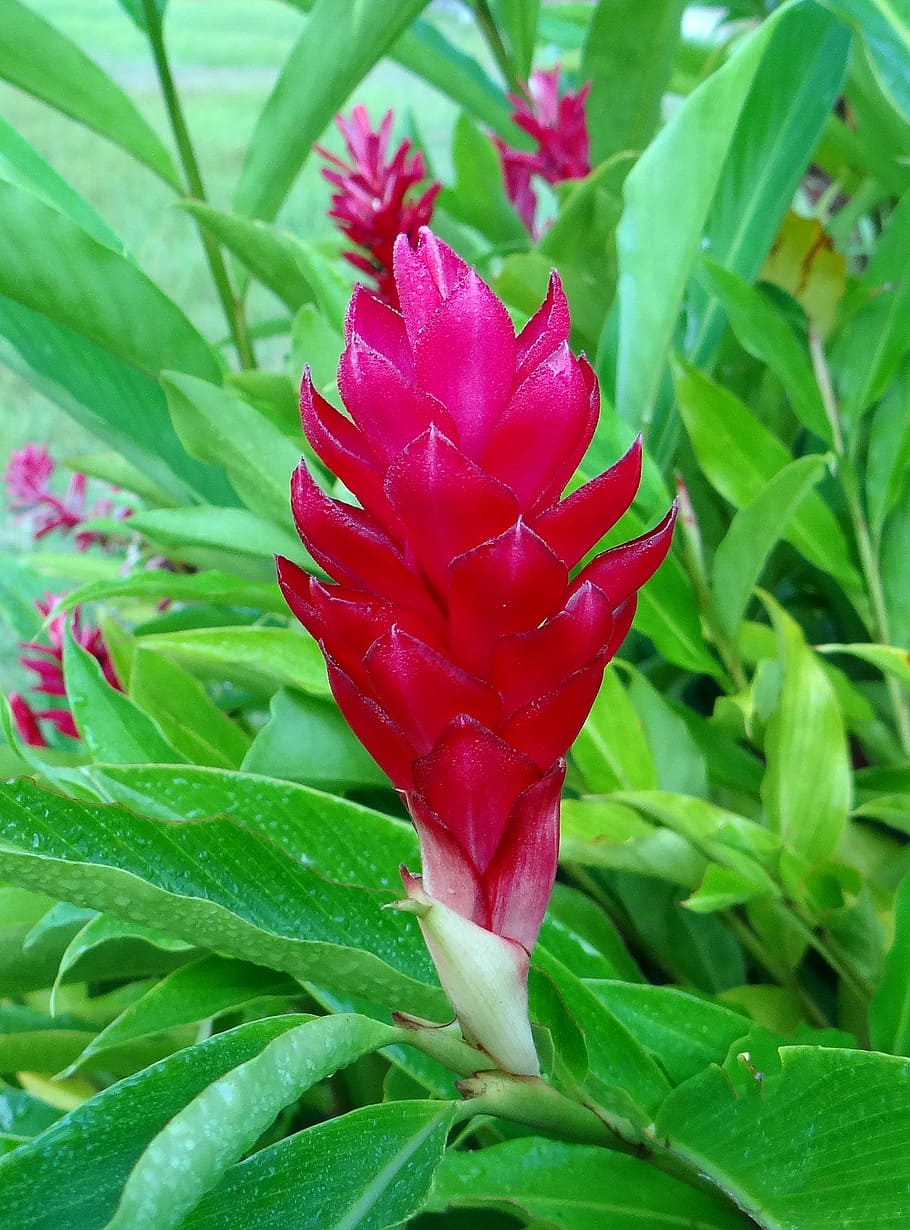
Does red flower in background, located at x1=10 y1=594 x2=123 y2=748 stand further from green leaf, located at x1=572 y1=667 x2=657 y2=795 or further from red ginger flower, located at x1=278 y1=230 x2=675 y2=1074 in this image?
red ginger flower, located at x1=278 y1=230 x2=675 y2=1074

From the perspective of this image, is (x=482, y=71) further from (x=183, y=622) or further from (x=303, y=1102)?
(x=303, y=1102)

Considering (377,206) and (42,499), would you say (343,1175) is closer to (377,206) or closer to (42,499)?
(377,206)

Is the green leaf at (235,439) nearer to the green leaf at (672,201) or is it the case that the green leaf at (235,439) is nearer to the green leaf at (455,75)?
the green leaf at (672,201)

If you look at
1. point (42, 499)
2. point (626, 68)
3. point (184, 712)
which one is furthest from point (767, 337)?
point (42, 499)

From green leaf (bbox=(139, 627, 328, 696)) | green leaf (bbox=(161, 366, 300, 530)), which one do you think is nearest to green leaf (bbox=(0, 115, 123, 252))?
green leaf (bbox=(161, 366, 300, 530))

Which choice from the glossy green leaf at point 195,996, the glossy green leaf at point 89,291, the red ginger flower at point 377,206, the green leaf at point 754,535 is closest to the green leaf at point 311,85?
the red ginger flower at point 377,206

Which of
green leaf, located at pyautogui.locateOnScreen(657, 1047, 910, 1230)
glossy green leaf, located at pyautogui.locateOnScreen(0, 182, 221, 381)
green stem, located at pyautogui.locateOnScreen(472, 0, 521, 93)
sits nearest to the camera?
green leaf, located at pyautogui.locateOnScreen(657, 1047, 910, 1230)

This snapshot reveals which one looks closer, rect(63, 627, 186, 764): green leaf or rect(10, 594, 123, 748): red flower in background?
rect(63, 627, 186, 764): green leaf
